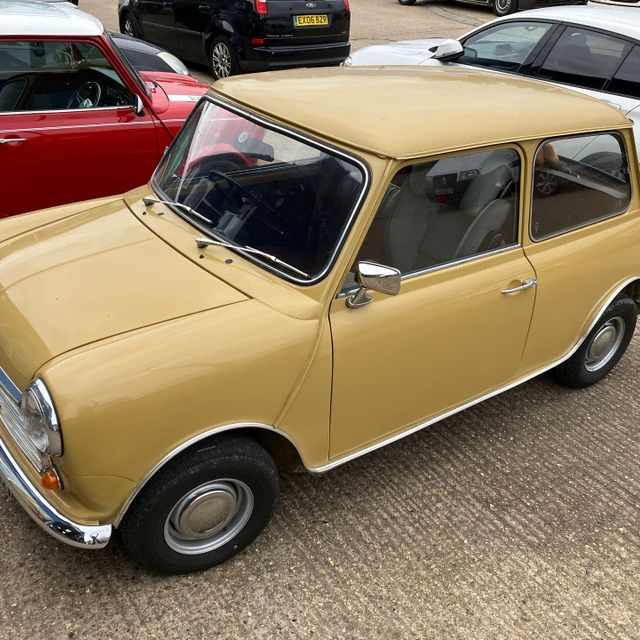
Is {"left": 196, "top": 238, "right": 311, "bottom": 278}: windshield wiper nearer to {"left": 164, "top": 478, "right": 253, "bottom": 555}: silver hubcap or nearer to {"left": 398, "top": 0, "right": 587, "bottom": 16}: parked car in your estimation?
{"left": 164, "top": 478, "right": 253, "bottom": 555}: silver hubcap

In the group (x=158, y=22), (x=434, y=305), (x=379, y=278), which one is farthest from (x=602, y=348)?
(x=158, y=22)

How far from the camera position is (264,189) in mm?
2895

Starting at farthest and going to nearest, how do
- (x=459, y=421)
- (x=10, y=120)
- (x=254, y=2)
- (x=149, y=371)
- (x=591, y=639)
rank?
(x=254, y=2) < (x=10, y=120) < (x=459, y=421) < (x=591, y=639) < (x=149, y=371)

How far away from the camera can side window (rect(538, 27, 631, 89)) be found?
18.8ft

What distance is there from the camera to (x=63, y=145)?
179 inches

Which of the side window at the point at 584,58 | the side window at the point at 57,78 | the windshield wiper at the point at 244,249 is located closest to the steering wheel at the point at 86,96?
the side window at the point at 57,78

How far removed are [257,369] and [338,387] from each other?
386 millimetres

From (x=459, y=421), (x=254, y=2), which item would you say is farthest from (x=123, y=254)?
(x=254, y=2)

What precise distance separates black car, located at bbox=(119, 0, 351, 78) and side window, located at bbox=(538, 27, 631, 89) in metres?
3.60

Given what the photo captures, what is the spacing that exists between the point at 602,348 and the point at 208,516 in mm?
2567

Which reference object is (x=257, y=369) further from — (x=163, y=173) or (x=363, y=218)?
(x=163, y=173)

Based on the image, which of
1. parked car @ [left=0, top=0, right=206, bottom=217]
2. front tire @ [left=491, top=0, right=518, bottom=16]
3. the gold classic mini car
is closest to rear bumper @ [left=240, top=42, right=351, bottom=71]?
parked car @ [left=0, top=0, right=206, bottom=217]

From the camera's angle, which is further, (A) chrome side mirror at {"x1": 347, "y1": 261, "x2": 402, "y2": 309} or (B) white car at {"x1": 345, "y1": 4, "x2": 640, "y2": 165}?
(B) white car at {"x1": 345, "y1": 4, "x2": 640, "y2": 165}

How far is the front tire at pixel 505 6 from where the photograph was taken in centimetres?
1502
